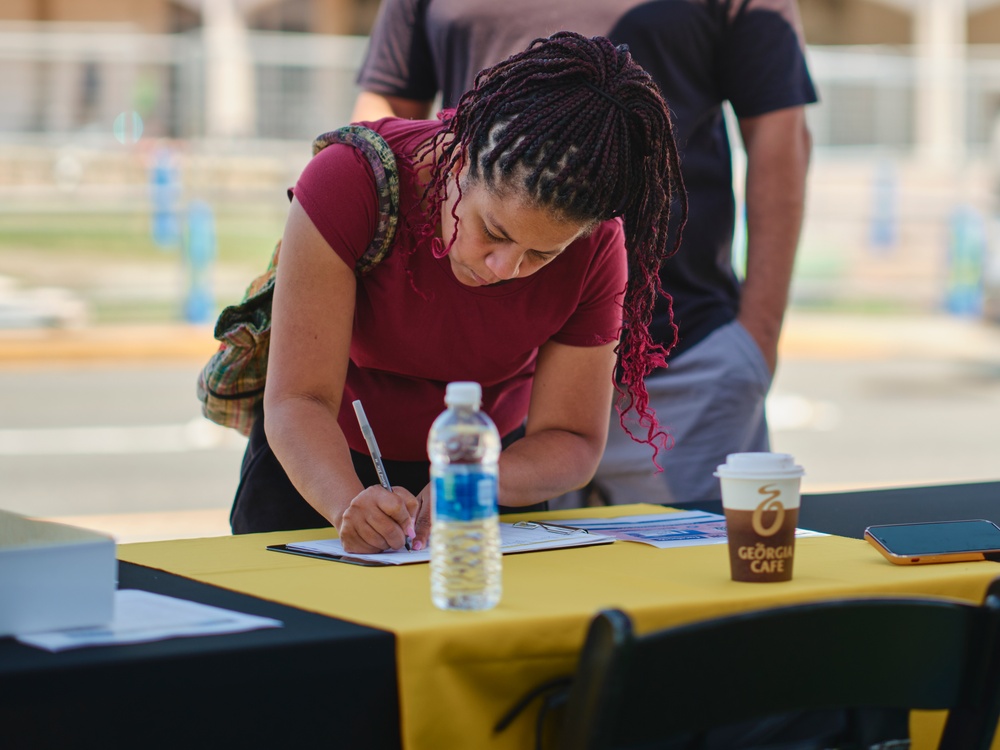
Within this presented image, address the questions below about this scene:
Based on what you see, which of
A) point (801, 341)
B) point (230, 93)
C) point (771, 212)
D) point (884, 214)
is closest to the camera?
point (771, 212)

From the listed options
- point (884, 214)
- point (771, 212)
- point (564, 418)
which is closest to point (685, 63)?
point (771, 212)

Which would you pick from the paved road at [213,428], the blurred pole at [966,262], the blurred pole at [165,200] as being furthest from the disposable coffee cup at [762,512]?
the blurred pole at [966,262]

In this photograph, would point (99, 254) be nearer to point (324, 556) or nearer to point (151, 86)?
point (151, 86)

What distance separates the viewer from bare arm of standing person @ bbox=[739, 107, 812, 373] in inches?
115

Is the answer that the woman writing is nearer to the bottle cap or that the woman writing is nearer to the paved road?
the bottle cap

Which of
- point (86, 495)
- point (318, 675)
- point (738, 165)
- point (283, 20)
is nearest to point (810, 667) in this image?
point (318, 675)

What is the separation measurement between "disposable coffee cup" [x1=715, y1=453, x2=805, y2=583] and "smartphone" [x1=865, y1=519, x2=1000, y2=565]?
20 centimetres

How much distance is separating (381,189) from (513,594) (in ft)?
2.46

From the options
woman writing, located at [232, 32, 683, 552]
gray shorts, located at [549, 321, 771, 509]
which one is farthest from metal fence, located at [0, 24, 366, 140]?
woman writing, located at [232, 32, 683, 552]

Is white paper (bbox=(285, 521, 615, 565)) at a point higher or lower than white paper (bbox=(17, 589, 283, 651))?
lower

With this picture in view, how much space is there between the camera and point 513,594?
59.4 inches

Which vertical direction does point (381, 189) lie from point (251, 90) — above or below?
below

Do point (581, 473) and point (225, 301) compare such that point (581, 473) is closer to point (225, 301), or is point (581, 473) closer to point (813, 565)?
point (813, 565)

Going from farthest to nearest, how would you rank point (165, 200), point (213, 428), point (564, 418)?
1. point (165, 200)
2. point (213, 428)
3. point (564, 418)
